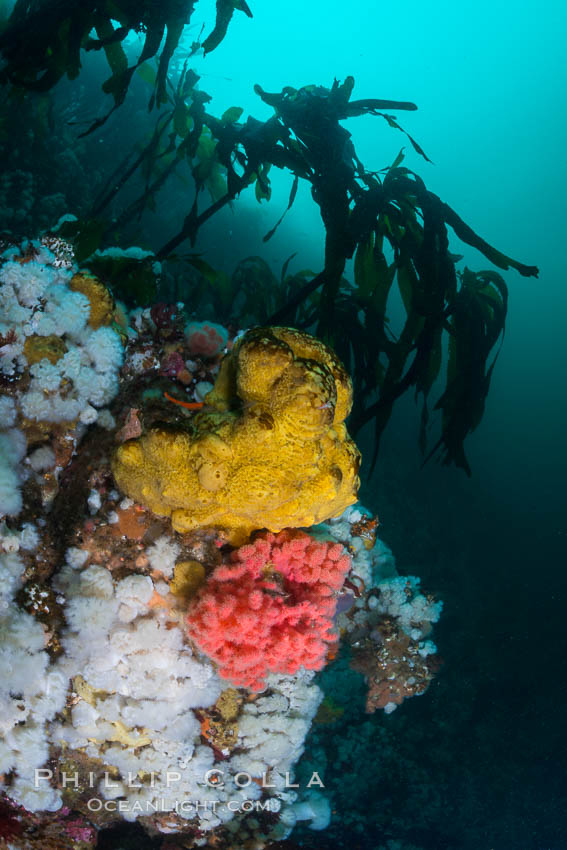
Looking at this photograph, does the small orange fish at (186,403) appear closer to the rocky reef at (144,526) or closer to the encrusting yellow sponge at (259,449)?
the rocky reef at (144,526)

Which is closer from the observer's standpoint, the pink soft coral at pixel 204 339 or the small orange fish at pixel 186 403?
the small orange fish at pixel 186 403

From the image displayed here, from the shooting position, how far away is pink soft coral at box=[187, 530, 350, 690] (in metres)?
2.41

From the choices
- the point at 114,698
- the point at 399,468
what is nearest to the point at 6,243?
the point at 114,698

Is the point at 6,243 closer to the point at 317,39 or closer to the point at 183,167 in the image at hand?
the point at 183,167

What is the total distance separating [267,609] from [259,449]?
3.62ft

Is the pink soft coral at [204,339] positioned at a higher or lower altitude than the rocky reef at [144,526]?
higher

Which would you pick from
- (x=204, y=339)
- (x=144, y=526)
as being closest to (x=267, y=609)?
(x=144, y=526)

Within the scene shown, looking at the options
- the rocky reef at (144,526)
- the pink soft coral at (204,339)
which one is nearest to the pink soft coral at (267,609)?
the rocky reef at (144,526)

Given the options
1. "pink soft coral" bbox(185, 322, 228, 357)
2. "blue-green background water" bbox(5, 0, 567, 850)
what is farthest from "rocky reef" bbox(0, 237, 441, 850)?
"blue-green background water" bbox(5, 0, 567, 850)

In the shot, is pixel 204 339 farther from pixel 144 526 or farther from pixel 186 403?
pixel 144 526

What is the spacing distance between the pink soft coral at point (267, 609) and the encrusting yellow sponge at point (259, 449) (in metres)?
0.34

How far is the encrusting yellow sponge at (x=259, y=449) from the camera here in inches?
68.6

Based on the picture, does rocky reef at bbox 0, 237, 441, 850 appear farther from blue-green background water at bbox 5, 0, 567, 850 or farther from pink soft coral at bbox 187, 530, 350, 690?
blue-green background water at bbox 5, 0, 567, 850

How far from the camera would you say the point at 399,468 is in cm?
979
